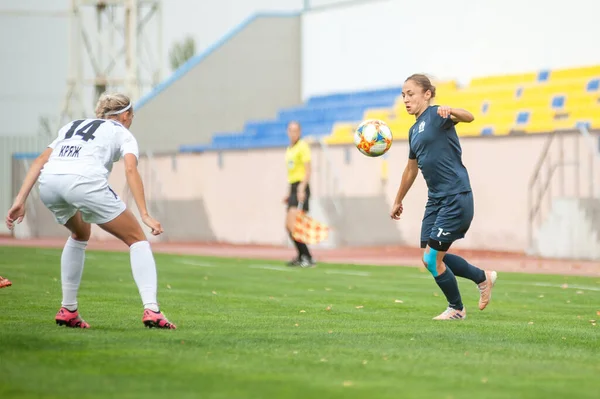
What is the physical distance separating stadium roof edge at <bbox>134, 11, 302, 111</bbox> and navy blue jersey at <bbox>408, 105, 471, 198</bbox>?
25.9 m

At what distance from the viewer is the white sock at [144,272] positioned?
338 inches

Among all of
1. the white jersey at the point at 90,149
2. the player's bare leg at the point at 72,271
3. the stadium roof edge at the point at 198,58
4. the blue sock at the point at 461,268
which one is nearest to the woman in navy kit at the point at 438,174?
the blue sock at the point at 461,268

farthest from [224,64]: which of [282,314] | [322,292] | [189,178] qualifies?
[282,314]

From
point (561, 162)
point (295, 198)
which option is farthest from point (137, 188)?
point (561, 162)

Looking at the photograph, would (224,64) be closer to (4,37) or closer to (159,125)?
(159,125)

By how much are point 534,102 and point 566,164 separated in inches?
133

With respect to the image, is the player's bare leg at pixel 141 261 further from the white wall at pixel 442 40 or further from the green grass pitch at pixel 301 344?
the white wall at pixel 442 40

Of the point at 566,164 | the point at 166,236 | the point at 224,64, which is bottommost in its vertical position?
the point at 166,236

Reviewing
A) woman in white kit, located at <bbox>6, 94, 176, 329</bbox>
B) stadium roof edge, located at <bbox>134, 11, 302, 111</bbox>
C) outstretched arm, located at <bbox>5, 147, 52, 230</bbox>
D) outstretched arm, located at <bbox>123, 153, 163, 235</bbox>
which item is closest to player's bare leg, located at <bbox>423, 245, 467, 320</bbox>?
woman in white kit, located at <bbox>6, 94, 176, 329</bbox>

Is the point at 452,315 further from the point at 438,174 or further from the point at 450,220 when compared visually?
the point at 438,174

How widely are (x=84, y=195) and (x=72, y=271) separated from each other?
32.2 inches

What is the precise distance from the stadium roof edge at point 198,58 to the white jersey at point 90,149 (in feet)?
87.0

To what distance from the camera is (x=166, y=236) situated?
31984mm

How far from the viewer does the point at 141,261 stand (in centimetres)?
860
